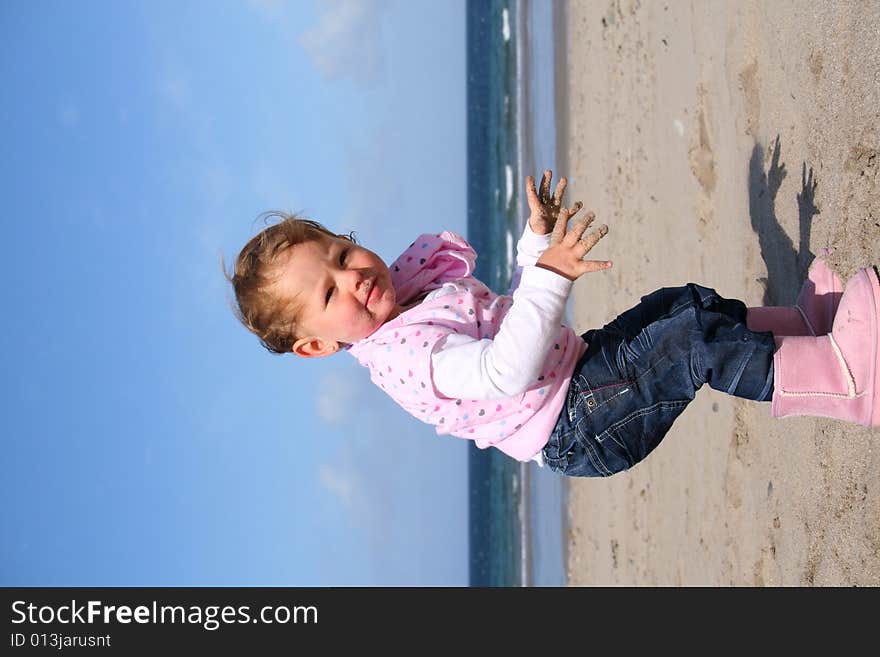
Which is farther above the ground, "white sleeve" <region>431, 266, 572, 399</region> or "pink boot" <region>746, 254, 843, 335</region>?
"pink boot" <region>746, 254, 843, 335</region>

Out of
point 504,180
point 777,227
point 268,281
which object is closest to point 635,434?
point 268,281

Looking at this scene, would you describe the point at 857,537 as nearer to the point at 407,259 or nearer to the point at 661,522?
the point at 407,259

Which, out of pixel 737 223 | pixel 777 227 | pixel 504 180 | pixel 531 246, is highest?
pixel 504 180

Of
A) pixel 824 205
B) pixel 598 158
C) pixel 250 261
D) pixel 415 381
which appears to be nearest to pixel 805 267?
pixel 824 205

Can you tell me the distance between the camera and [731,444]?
2.27 meters

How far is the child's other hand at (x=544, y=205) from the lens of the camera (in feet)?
4.50

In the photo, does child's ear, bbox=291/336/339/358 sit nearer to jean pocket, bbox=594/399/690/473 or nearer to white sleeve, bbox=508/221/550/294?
white sleeve, bbox=508/221/550/294

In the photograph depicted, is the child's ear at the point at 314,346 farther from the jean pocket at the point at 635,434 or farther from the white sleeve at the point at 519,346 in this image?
the jean pocket at the point at 635,434

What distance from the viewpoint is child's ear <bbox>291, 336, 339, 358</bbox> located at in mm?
1517

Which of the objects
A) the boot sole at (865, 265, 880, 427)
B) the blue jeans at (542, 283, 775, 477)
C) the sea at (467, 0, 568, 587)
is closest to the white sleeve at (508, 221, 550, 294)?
the blue jeans at (542, 283, 775, 477)

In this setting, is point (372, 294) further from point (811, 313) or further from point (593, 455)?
point (811, 313)

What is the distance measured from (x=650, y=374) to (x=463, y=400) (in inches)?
11.6

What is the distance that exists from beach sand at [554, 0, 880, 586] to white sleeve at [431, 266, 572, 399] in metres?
0.65

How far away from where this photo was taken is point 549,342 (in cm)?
127
